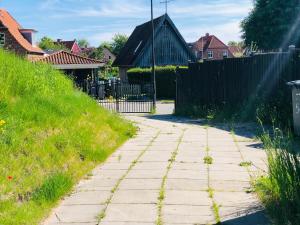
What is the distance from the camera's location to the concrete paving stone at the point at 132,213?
492 centimetres

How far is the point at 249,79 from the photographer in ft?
46.7

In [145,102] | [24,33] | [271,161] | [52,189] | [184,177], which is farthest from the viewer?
[24,33]

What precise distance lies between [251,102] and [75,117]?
651 centimetres

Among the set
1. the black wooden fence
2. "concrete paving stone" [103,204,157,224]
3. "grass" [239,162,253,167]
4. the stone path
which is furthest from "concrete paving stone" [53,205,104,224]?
the black wooden fence

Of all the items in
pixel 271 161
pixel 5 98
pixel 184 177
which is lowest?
pixel 184 177

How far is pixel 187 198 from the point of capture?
5684 mm

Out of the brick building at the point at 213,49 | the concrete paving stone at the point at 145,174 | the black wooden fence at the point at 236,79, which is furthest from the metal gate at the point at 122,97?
the brick building at the point at 213,49

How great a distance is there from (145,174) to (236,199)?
70.5 inches

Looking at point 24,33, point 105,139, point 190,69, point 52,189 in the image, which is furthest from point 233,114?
point 24,33

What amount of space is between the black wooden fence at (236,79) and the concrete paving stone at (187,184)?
20.5ft

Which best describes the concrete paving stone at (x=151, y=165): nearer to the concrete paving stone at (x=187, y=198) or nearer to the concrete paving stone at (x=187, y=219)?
the concrete paving stone at (x=187, y=198)

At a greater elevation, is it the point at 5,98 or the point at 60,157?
the point at 5,98

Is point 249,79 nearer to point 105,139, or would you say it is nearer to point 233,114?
point 233,114

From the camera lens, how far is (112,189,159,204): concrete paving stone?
5.57m
